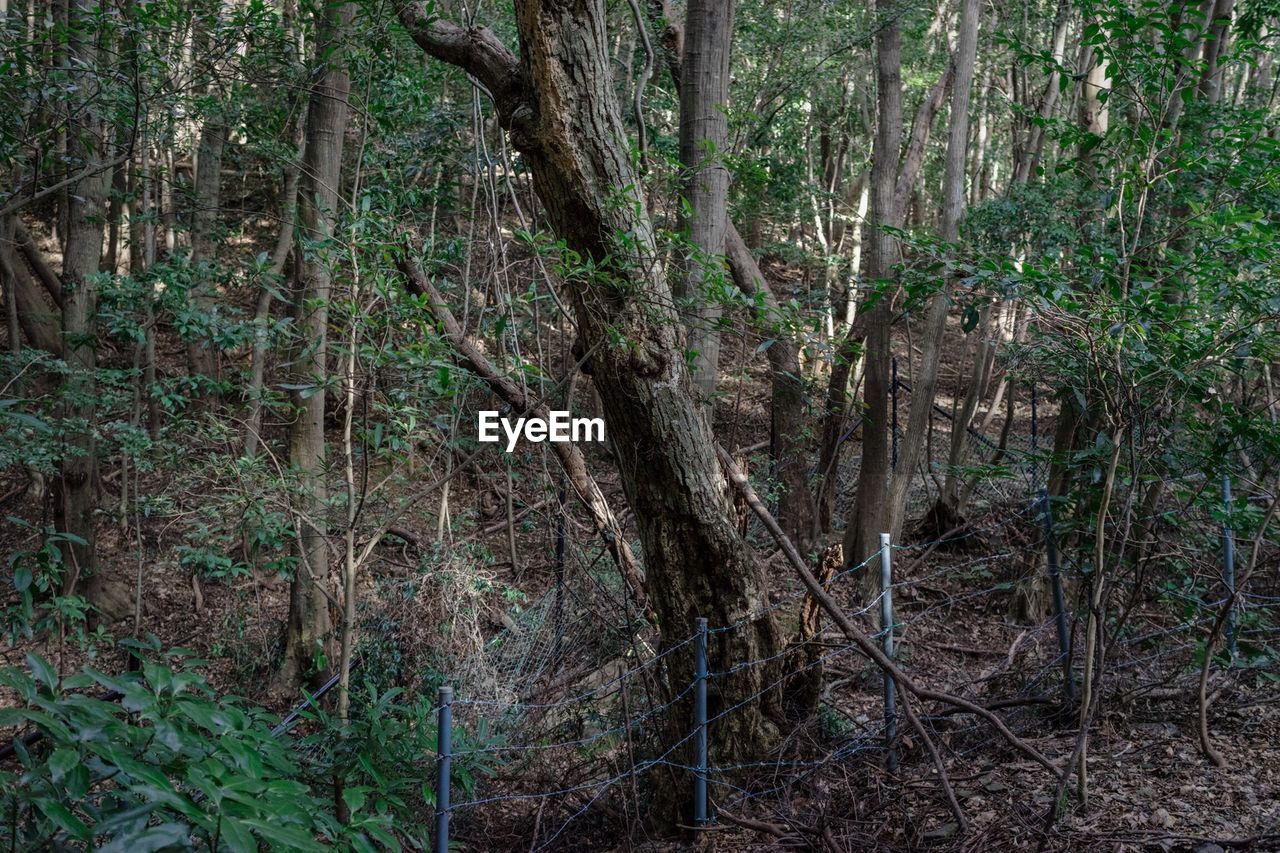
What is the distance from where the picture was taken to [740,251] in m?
8.88

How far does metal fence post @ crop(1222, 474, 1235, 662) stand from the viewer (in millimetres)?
4749

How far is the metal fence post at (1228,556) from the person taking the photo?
4.75 metres

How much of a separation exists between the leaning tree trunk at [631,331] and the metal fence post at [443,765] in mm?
1464

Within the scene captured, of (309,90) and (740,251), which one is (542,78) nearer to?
(309,90)

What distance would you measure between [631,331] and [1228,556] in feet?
11.4

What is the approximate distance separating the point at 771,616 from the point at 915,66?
16730 millimetres

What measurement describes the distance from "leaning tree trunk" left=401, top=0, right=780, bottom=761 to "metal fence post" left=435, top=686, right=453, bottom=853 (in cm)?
146

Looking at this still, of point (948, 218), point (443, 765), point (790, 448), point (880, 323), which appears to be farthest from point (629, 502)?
point (790, 448)

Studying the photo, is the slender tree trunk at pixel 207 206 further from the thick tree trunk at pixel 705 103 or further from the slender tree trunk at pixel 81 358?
the thick tree trunk at pixel 705 103

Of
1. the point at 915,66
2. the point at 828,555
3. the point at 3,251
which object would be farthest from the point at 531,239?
the point at 915,66

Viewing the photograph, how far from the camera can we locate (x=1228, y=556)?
17.2ft

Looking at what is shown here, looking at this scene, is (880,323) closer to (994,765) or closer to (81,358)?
(994,765)

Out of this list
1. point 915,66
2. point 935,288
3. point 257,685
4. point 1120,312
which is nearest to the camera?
point 1120,312

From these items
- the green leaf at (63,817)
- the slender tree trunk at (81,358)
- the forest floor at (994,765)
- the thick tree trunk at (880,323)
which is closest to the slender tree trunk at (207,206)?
the slender tree trunk at (81,358)
